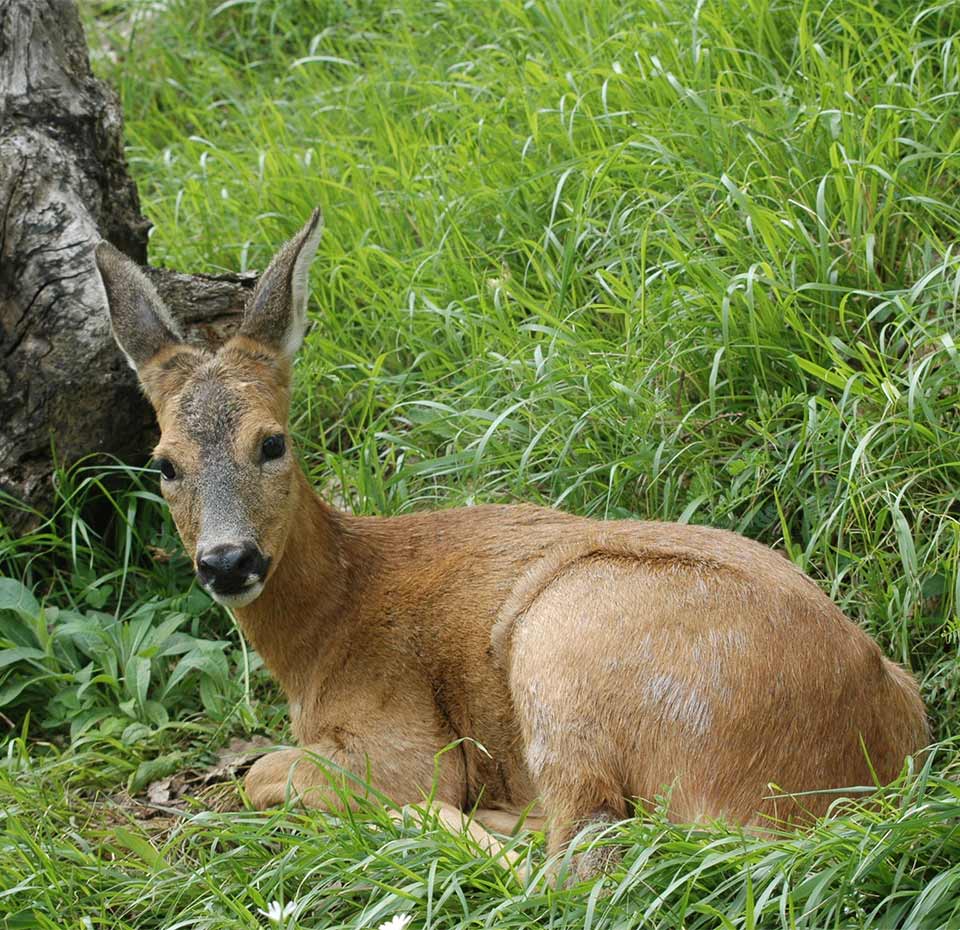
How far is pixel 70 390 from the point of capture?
6.26m

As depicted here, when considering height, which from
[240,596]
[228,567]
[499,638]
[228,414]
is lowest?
[499,638]

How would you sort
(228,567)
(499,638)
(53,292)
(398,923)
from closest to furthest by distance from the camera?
(398,923) → (228,567) → (499,638) → (53,292)

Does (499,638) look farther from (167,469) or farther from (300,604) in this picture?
(167,469)

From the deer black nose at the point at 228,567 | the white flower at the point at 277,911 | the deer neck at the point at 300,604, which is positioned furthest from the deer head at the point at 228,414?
the white flower at the point at 277,911

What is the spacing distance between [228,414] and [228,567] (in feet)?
1.97

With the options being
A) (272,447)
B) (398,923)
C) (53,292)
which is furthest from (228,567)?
(53,292)

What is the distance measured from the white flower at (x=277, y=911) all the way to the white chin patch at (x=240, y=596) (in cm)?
112

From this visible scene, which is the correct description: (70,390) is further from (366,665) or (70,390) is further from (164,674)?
(366,665)

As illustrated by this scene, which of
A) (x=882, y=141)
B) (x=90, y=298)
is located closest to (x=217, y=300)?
(x=90, y=298)

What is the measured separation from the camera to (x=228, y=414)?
5250mm

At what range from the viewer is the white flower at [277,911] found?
12.6 feet

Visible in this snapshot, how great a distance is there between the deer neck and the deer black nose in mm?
399

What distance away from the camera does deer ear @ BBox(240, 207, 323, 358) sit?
18.2 ft

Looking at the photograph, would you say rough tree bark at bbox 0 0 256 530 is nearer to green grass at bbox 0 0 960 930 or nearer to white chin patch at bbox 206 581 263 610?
green grass at bbox 0 0 960 930
